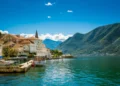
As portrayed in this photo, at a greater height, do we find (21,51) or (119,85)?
(21,51)

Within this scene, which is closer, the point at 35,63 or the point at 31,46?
the point at 35,63

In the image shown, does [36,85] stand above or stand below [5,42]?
below

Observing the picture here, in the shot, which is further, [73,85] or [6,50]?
[6,50]

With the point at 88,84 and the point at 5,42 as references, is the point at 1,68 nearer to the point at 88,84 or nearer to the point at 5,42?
the point at 88,84

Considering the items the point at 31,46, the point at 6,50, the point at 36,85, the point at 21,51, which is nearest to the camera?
the point at 36,85

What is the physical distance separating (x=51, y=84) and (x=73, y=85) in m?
4.70

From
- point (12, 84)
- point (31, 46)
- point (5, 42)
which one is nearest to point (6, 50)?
point (31, 46)

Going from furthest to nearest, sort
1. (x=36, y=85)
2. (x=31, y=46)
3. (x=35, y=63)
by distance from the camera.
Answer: (x=31, y=46) < (x=35, y=63) < (x=36, y=85)

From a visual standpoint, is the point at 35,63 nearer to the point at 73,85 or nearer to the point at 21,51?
the point at 73,85

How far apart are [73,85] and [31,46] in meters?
145

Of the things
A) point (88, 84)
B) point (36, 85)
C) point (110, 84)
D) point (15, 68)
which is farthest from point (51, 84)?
point (15, 68)

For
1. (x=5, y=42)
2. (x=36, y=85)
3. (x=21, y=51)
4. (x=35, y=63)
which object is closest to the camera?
(x=36, y=85)

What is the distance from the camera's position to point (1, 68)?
6372 cm

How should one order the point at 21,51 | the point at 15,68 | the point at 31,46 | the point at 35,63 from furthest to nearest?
the point at 31,46
the point at 21,51
the point at 35,63
the point at 15,68
